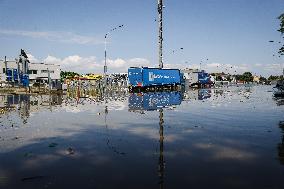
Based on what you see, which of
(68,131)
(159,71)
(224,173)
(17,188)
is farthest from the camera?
(159,71)

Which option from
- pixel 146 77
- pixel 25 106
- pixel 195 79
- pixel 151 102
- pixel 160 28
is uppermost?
pixel 160 28

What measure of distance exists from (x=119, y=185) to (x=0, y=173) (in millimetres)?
2879

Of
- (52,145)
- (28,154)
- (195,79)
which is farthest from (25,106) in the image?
(195,79)

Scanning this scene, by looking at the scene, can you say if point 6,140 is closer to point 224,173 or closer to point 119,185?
point 119,185

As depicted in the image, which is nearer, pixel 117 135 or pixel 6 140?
pixel 6 140

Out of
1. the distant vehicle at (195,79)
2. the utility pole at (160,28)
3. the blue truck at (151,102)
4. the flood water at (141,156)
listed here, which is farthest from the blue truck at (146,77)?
the flood water at (141,156)

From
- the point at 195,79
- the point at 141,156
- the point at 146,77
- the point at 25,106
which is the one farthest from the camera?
the point at 195,79

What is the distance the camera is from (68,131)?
1252 centimetres

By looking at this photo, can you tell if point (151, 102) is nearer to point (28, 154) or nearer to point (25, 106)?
point (25, 106)

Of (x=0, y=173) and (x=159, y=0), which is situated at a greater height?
(x=159, y=0)

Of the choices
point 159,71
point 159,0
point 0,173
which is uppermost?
point 159,0

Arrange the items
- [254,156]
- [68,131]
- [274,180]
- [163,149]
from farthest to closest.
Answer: [68,131], [163,149], [254,156], [274,180]

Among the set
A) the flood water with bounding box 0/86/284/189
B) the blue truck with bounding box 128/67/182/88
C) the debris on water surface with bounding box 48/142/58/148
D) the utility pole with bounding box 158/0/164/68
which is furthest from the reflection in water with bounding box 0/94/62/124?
the utility pole with bounding box 158/0/164/68

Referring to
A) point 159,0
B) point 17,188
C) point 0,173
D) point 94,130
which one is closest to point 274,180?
point 17,188
